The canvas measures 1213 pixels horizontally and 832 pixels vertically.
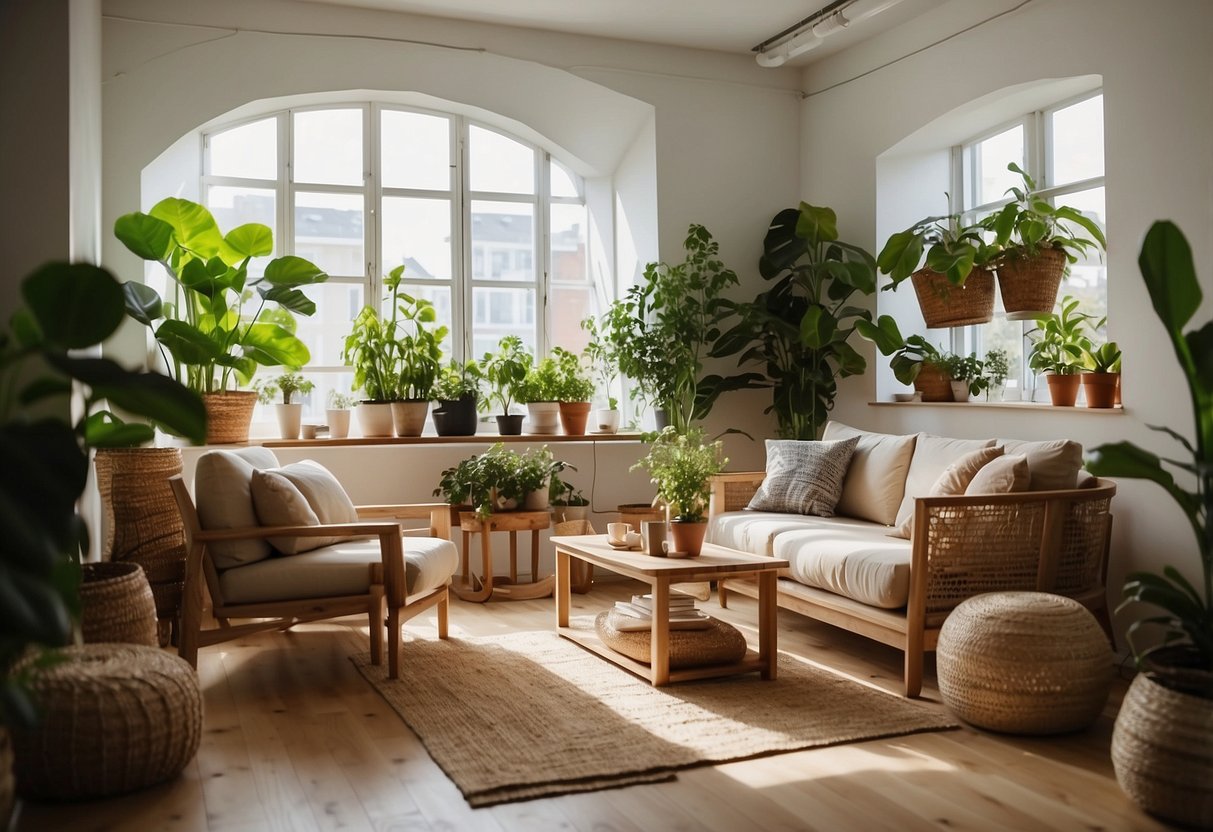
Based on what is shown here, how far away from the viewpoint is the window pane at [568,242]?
6793mm

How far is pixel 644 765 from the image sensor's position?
3004mm

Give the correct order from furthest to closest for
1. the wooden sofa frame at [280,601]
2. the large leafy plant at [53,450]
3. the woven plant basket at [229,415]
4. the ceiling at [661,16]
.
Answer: the ceiling at [661,16]
the woven plant basket at [229,415]
the wooden sofa frame at [280,601]
the large leafy plant at [53,450]

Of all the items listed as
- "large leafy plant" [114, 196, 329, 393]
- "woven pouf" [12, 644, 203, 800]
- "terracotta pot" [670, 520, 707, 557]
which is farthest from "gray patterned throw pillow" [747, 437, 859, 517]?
"woven pouf" [12, 644, 203, 800]

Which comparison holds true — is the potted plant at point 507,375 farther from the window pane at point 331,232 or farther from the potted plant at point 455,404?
the window pane at point 331,232

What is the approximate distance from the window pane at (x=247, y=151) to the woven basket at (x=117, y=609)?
126 inches

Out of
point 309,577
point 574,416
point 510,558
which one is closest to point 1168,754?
point 309,577

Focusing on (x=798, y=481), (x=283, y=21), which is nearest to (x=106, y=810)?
(x=798, y=481)

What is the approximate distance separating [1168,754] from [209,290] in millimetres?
4255

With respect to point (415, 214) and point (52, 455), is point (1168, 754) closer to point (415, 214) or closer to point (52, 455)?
point (52, 455)

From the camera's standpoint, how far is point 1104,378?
4.42 m

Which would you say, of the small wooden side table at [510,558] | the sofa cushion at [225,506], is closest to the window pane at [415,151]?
the small wooden side table at [510,558]

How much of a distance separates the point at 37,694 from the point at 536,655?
2023 millimetres

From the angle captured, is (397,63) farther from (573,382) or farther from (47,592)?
(47,592)

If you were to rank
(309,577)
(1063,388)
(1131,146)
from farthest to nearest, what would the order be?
(1063,388) < (1131,146) < (309,577)
